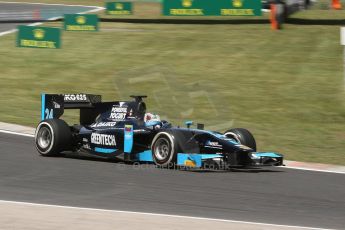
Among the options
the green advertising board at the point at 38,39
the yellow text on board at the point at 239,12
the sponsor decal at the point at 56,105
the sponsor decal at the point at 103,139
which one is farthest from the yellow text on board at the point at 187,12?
the sponsor decal at the point at 103,139

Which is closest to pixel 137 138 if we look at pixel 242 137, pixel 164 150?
pixel 164 150

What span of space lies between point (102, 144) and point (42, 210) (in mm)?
→ 4863

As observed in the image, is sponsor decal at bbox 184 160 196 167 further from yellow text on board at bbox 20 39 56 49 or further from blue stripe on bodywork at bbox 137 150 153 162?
yellow text on board at bbox 20 39 56 49

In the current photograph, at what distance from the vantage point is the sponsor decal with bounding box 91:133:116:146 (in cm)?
1306

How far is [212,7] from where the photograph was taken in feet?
120

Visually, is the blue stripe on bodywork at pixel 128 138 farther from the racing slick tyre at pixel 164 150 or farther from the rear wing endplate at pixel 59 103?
the rear wing endplate at pixel 59 103

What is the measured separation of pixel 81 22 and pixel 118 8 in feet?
23.5

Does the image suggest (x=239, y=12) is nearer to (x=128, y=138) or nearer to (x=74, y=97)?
(x=74, y=97)

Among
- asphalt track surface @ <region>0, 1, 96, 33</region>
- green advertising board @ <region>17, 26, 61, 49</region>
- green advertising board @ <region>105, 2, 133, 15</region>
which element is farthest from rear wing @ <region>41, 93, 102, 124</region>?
green advertising board @ <region>105, 2, 133, 15</region>

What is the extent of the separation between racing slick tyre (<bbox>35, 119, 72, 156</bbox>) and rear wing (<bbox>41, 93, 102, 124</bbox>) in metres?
0.51

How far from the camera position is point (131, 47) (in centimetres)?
3159

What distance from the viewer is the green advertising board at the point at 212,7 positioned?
35719 mm

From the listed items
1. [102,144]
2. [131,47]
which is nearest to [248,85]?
[131,47]

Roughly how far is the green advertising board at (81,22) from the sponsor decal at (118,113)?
22.6 m
